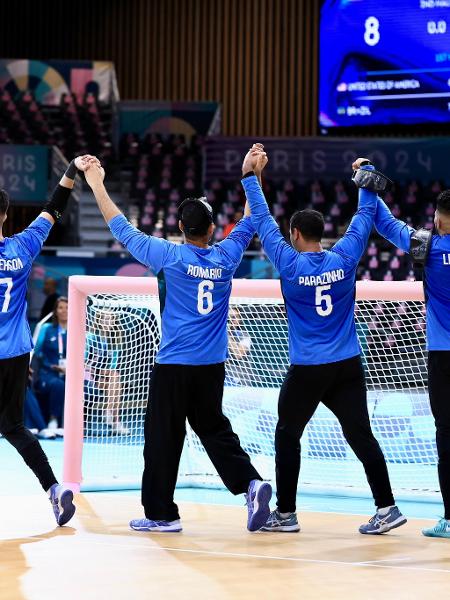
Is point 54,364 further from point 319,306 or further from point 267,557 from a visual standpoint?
point 267,557

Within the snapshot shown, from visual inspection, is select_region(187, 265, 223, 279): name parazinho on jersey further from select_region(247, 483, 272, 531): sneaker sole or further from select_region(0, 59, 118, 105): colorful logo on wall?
select_region(0, 59, 118, 105): colorful logo on wall

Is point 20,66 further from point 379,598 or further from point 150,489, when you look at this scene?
point 379,598

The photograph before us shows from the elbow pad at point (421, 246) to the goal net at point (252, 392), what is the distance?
54.9 inches

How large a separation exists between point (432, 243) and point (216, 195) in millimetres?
13576

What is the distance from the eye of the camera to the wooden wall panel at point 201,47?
21312 mm

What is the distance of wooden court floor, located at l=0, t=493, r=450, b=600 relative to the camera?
4141 mm

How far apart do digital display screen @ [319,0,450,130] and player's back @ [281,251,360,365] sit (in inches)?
530

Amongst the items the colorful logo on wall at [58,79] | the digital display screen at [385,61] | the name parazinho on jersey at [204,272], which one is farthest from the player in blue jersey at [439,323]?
the colorful logo on wall at [58,79]

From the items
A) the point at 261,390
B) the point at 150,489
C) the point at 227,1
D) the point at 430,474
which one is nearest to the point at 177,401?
the point at 150,489

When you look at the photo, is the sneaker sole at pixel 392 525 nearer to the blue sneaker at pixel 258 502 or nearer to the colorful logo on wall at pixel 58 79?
the blue sneaker at pixel 258 502

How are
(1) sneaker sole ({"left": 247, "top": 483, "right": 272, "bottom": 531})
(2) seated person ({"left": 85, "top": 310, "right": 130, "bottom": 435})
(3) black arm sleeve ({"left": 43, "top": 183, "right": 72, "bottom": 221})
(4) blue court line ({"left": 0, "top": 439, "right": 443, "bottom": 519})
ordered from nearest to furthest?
(1) sneaker sole ({"left": 247, "top": 483, "right": 272, "bottom": 531}) < (3) black arm sleeve ({"left": 43, "top": 183, "right": 72, "bottom": 221}) < (4) blue court line ({"left": 0, "top": 439, "right": 443, "bottom": 519}) < (2) seated person ({"left": 85, "top": 310, "right": 130, "bottom": 435})

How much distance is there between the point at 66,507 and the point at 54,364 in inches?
234

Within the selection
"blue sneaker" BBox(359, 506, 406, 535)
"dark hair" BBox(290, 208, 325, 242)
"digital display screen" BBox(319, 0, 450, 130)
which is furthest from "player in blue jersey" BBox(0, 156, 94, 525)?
"digital display screen" BBox(319, 0, 450, 130)

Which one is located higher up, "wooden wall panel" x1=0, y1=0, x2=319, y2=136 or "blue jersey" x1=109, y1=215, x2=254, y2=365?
"wooden wall panel" x1=0, y1=0, x2=319, y2=136
